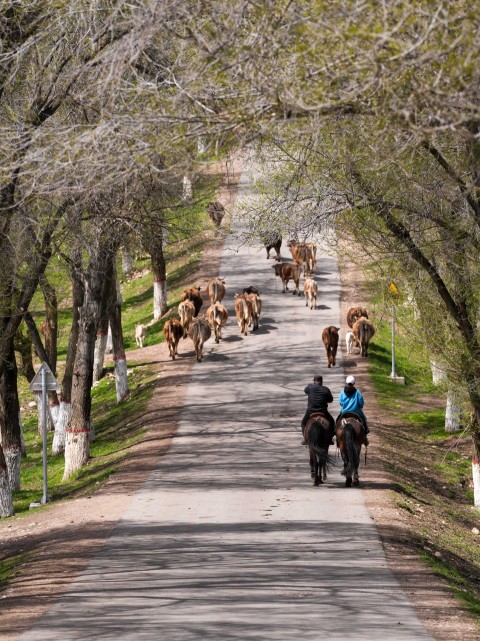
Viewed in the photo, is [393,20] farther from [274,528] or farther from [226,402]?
[226,402]

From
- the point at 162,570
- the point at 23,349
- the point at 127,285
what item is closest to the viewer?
the point at 162,570

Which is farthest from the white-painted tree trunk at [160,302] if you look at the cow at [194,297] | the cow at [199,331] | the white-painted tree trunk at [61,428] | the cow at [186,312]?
the white-painted tree trunk at [61,428]

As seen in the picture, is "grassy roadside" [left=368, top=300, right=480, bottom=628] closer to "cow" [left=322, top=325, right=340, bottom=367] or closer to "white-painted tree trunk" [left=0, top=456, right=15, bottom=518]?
"cow" [left=322, top=325, right=340, bottom=367]

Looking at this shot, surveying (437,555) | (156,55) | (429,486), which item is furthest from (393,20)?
(429,486)

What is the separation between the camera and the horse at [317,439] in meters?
23.2

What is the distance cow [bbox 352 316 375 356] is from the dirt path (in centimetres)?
307

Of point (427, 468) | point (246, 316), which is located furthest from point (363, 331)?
point (427, 468)

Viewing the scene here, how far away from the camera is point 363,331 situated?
123ft

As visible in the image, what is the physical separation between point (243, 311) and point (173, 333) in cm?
262

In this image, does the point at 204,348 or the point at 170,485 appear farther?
the point at 204,348

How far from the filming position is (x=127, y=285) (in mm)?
57469

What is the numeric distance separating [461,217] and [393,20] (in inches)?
311

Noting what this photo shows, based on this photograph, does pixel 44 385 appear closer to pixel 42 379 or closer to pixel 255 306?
pixel 42 379

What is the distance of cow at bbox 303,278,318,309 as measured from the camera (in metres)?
42.6
